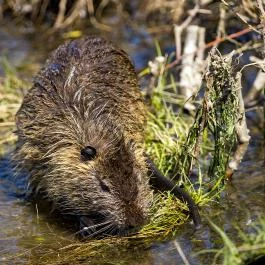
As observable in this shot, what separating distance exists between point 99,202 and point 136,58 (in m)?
3.71

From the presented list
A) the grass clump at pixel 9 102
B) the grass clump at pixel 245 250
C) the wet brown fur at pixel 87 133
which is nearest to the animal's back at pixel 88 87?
the wet brown fur at pixel 87 133

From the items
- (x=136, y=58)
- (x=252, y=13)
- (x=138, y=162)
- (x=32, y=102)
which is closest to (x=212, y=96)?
(x=138, y=162)

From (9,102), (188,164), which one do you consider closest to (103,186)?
(188,164)

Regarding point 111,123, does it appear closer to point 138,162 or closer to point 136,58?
point 138,162

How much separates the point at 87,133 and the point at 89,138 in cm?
4

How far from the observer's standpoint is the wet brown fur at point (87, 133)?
14.0ft

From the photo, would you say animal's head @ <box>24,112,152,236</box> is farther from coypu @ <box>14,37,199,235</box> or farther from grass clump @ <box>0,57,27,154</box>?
grass clump @ <box>0,57,27,154</box>

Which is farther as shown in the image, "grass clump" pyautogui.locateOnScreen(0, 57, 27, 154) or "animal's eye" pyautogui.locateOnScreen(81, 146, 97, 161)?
"grass clump" pyautogui.locateOnScreen(0, 57, 27, 154)

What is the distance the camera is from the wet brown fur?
4277 mm

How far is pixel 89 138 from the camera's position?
14.8 feet

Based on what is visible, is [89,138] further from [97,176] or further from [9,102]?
[9,102]

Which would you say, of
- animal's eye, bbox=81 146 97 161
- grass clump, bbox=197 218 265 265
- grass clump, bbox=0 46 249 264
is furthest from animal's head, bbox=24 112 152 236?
grass clump, bbox=197 218 265 265

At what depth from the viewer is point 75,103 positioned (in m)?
4.78

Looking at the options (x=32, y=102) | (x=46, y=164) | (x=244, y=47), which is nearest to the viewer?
(x=46, y=164)
